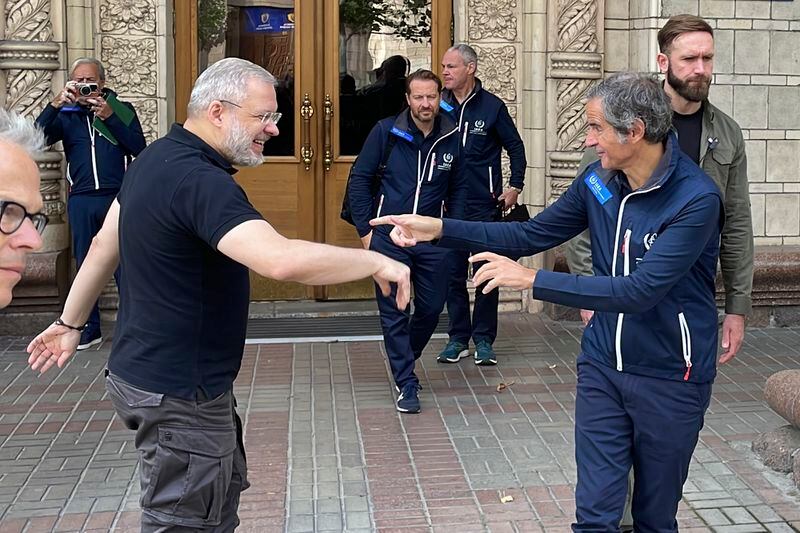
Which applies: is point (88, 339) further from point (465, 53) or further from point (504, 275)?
point (504, 275)

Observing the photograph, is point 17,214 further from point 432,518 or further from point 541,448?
point 541,448

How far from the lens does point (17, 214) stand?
2.30 meters

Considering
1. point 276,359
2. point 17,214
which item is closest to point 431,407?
point 276,359

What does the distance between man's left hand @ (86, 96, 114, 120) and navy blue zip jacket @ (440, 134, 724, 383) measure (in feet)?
14.9

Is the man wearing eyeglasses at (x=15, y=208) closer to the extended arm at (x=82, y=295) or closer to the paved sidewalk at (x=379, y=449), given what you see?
the extended arm at (x=82, y=295)

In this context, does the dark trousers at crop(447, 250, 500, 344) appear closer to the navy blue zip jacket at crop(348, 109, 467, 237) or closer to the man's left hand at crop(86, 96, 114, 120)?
the navy blue zip jacket at crop(348, 109, 467, 237)

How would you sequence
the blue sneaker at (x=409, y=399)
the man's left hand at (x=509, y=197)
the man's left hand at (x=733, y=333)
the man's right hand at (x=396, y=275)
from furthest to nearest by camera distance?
the man's left hand at (x=509, y=197) < the blue sneaker at (x=409, y=399) < the man's left hand at (x=733, y=333) < the man's right hand at (x=396, y=275)

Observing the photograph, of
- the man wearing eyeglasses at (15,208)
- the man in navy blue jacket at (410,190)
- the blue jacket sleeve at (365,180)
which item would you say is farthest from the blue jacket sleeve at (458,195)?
the man wearing eyeglasses at (15,208)

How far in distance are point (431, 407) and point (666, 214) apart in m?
3.44

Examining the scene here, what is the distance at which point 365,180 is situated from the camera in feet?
23.0

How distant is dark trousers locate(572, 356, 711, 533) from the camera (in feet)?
12.4

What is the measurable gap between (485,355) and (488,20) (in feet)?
9.96

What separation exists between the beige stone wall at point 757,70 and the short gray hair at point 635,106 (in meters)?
5.60

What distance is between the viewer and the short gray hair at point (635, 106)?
3707 mm
